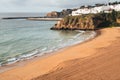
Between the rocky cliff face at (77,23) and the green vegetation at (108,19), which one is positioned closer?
the rocky cliff face at (77,23)

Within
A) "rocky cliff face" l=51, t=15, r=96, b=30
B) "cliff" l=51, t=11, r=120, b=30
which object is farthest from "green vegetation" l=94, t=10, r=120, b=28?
"rocky cliff face" l=51, t=15, r=96, b=30

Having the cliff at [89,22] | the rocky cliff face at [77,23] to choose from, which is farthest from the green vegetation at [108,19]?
the rocky cliff face at [77,23]

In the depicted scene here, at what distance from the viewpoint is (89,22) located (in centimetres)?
6128

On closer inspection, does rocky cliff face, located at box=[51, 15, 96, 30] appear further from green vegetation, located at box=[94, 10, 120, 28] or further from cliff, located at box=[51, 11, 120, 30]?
green vegetation, located at box=[94, 10, 120, 28]

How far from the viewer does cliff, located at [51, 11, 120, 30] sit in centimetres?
6128

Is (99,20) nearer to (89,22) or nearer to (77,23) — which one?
(89,22)

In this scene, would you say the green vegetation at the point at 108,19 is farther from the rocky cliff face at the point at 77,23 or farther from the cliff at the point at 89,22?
the rocky cliff face at the point at 77,23

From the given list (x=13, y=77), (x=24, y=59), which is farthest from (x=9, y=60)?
(x=13, y=77)

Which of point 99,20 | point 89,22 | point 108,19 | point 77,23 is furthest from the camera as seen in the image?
point 108,19

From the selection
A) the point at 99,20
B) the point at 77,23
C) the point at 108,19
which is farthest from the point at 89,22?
the point at 108,19

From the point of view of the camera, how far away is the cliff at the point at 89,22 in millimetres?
61281

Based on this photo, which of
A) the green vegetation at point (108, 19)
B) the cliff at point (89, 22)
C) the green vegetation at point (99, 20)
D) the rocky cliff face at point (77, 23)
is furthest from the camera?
the green vegetation at point (108, 19)

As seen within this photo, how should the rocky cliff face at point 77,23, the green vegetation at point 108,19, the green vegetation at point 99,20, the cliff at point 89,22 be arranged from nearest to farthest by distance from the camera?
the rocky cliff face at point 77,23 → the cliff at point 89,22 → the green vegetation at point 99,20 → the green vegetation at point 108,19

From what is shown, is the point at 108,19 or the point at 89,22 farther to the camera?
the point at 108,19
